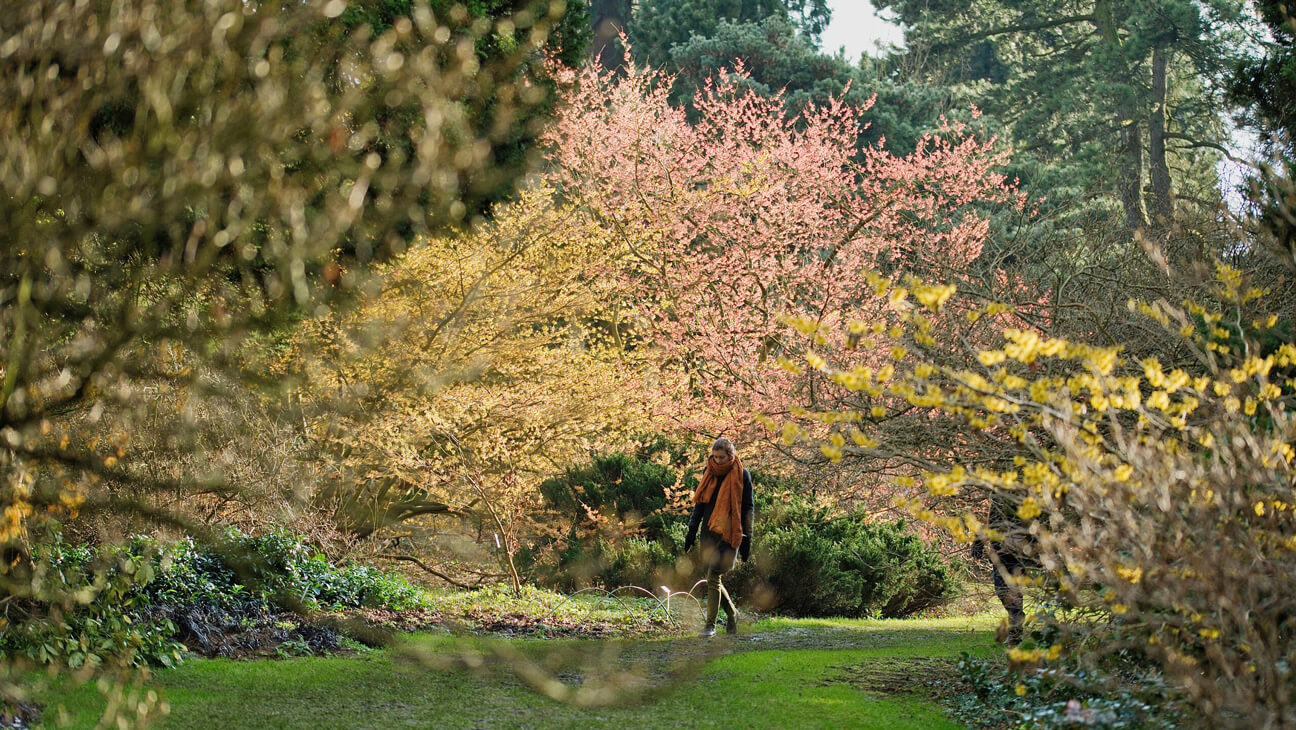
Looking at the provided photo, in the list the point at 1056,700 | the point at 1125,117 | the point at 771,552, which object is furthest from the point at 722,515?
the point at 1125,117

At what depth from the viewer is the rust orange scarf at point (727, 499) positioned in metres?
8.30

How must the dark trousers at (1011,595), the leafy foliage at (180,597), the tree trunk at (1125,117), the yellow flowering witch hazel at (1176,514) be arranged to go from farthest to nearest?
the tree trunk at (1125,117), the dark trousers at (1011,595), the leafy foliage at (180,597), the yellow flowering witch hazel at (1176,514)

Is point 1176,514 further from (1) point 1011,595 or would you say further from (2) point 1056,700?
(1) point 1011,595

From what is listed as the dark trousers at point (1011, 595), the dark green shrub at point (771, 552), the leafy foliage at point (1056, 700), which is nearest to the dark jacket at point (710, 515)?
the dark trousers at point (1011, 595)

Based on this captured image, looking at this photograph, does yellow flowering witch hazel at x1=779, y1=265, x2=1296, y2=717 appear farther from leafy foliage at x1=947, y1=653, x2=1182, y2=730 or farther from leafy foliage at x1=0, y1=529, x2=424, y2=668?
leafy foliage at x1=0, y1=529, x2=424, y2=668

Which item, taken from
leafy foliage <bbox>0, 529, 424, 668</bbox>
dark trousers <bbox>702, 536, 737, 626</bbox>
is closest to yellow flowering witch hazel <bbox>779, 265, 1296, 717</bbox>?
leafy foliage <bbox>0, 529, 424, 668</bbox>

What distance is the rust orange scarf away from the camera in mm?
8297

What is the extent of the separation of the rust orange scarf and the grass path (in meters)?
0.75

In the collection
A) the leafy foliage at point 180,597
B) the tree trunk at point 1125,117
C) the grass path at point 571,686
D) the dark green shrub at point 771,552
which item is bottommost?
the grass path at point 571,686

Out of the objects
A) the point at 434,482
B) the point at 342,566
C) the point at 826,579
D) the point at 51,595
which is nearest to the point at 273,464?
the point at 342,566

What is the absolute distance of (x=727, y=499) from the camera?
8359 millimetres

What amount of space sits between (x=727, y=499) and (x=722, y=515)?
0.12 metres

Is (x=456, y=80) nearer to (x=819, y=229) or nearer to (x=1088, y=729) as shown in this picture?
(x=1088, y=729)

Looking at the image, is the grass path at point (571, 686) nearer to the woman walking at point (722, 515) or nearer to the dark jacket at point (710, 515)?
the woman walking at point (722, 515)
